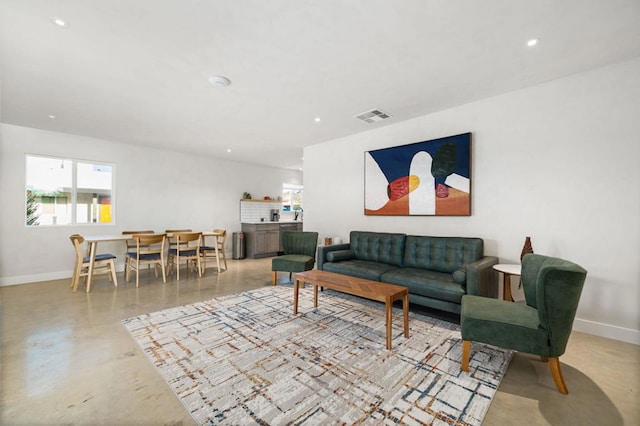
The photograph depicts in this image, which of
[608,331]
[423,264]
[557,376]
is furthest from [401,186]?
[557,376]

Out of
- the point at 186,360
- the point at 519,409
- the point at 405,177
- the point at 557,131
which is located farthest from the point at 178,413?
the point at 557,131

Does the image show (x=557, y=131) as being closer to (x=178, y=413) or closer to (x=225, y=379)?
(x=225, y=379)

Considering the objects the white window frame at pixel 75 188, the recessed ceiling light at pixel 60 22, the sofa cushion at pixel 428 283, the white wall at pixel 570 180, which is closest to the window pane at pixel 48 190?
the white window frame at pixel 75 188

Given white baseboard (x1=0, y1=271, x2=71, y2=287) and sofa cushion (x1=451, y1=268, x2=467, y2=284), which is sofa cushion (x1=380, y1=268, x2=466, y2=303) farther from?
white baseboard (x1=0, y1=271, x2=71, y2=287)

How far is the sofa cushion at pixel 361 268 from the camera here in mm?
3638

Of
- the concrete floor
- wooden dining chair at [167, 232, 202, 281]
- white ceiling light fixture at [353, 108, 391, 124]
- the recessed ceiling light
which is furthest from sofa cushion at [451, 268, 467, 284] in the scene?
wooden dining chair at [167, 232, 202, 281]

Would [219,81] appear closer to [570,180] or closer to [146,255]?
[146,255]

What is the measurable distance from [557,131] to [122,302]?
5.92m

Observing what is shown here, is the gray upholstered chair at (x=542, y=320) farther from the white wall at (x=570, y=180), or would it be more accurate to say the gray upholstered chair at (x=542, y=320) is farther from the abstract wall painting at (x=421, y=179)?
the abstract wall painting at (x=421, y=179)

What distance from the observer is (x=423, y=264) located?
3752mm

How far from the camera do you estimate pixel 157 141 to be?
222 inches

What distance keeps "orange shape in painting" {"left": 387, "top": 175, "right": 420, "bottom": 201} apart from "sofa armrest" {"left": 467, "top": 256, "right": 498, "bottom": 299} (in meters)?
1.50

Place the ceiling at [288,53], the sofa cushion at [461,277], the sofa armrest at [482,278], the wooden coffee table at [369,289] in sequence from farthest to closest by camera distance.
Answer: the sofa cushion at [461,277] → the sofa armrest at [482,278] → the wooden coffee table at [369,289] → the ceiling at [288,53]

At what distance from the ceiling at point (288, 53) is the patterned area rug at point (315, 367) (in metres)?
2.80
